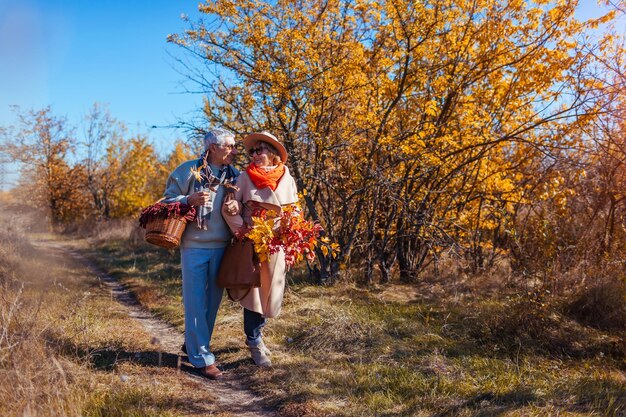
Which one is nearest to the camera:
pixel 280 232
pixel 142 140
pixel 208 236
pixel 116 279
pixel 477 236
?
pixel 280 232

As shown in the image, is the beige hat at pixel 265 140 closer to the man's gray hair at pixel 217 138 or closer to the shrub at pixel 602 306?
the man's gray hair at pixel 217 138

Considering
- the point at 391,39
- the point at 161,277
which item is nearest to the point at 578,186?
the point at 391,39

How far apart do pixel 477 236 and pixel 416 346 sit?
379 centimetres

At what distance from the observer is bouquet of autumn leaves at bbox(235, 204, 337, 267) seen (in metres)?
3.63

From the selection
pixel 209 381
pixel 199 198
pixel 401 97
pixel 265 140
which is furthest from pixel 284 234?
pixel 401 97

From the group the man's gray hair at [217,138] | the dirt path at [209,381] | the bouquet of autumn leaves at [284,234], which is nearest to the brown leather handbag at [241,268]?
the bouquet of autumn leaves at [284,234]

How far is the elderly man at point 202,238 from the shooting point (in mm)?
4023

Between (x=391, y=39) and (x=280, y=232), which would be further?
(x=391, y=39)

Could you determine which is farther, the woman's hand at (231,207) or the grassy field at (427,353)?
the woman's hand at (231,207)

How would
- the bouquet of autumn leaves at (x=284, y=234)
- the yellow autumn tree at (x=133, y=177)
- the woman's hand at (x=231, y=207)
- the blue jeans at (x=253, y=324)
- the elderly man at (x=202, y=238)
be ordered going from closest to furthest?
the bouquet of autumn leaves at (x=284, y=234), the woman's hand at (x=231, y=207), the elderly man at (x=202, y=238), the blue jeans at (x=253, y=324), the yellow autumn tree at (x=133, y=177)

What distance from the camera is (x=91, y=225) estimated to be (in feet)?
65.9

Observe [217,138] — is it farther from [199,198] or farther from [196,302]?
[196,302]

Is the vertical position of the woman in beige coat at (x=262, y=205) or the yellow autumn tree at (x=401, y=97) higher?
the yellow autumn tree at (x=401, y=97)

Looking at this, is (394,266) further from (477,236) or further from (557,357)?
(557,357)
